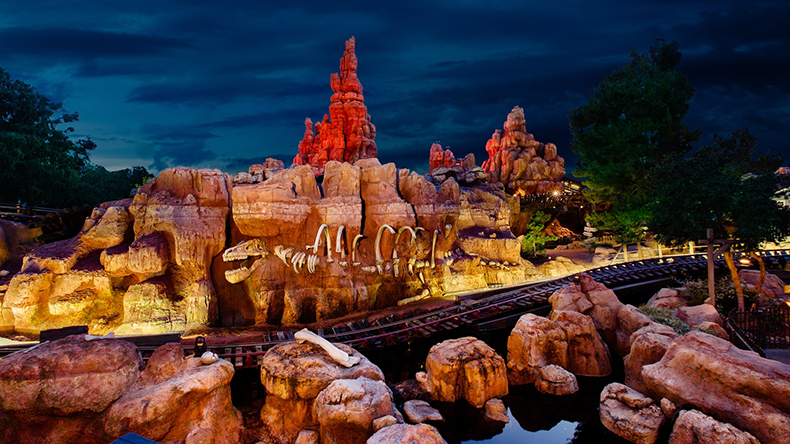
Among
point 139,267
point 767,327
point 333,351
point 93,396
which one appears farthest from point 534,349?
point 139,267

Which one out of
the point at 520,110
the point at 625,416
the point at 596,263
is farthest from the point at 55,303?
the point at 520,110

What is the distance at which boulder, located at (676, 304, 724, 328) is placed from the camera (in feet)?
40.4

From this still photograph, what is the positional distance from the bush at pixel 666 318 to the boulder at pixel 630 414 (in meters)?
3.63

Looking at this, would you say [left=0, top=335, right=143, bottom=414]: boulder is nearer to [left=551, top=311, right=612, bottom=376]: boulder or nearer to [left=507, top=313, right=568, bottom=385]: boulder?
[left=507, top=313, right=568, bottom=385]: boulder

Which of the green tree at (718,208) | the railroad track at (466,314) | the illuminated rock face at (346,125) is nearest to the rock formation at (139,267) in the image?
the railroad track at (466,314)

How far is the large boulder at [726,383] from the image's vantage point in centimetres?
722

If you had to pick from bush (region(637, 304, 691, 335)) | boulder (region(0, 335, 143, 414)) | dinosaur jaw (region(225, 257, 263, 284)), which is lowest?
bush (region(637, 304, 691, 335))

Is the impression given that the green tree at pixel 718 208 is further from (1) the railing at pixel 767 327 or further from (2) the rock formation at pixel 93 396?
(2) the rock formation at pixel 93 396

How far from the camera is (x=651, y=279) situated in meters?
18.7

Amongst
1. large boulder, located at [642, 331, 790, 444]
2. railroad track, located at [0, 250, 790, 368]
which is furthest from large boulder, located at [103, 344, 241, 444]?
large boulder, located at [642, 331, 790, 444]

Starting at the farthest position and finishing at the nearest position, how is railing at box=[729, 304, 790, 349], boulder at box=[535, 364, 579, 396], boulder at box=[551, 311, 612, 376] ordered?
1. boulder at box=[551, 311, 612, 376]
2. boulder at box=[535, 364, 579, 396]
3. railing at box=[729, 304, 790, 349]

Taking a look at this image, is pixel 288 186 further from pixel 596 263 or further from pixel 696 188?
pixel 596 263

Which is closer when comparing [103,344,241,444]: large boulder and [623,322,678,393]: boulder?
[103,344,241,444]: large boulder

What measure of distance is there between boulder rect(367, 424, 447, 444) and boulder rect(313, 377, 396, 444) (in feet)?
1.55
